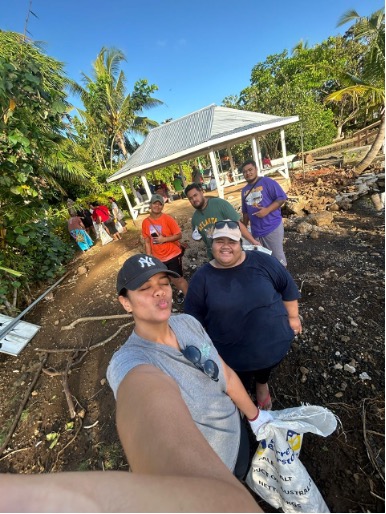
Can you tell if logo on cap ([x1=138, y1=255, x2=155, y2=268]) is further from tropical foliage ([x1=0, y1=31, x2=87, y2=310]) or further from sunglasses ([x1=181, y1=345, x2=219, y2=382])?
tropical foliage ([x1=0, y1=31, x2=87, y2=310])

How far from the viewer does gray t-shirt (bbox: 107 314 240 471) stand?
1.03 m

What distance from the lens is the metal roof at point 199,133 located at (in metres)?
8.69

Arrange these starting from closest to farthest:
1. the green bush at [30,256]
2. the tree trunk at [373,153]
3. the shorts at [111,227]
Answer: the green bush at [30,256] → the shorts at [111,227] → the tree trunk at [373,153]

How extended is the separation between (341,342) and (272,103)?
22323mm

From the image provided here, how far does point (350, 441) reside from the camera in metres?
1.85

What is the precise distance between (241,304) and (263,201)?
7.32 ft

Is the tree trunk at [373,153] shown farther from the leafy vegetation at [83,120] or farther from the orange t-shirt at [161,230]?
the orange t-shirt at [161,230]

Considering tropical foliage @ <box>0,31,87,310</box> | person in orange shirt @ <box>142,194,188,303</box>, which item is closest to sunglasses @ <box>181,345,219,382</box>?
person in orange shirt @ <box>142,194,188,303</box>

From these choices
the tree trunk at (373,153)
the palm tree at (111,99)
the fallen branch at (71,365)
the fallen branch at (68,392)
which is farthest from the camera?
the palm tree at (111,99)

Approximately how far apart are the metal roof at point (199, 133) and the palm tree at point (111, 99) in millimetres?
8522

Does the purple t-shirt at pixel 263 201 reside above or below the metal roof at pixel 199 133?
below

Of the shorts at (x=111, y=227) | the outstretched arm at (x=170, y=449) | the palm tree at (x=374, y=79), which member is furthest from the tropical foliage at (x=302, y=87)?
the outstretched arm at (x=170, y=449)

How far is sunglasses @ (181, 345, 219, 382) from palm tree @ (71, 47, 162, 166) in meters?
20.8

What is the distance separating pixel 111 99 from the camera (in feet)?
57.6
